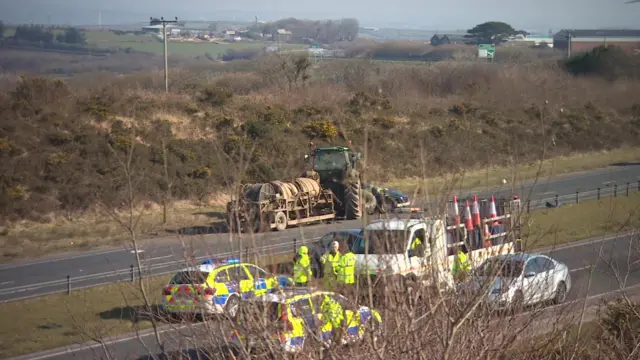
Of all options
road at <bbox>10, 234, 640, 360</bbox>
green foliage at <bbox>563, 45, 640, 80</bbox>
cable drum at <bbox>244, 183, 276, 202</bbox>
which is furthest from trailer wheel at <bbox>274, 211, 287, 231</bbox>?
green foliage at <bbox>563, 45, 640, 80</bbox>

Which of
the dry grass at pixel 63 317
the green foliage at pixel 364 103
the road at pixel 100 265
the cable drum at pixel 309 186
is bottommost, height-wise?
the road at pixel 100 265

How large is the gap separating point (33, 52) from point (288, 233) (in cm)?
6842

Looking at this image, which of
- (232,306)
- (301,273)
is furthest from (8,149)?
(232,306)

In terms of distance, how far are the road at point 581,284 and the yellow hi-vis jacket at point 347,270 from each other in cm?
135

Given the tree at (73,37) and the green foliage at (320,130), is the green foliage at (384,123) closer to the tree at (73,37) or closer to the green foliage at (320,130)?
the green foliage at (320,130)

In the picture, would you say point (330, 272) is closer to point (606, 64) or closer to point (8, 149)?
point (8, 149)

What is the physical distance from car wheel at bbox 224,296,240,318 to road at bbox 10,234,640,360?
0.24 m

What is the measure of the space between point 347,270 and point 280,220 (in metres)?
21.6

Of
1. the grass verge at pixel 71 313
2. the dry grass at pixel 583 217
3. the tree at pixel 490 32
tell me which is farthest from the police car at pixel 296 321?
the tree at pixel 490 32

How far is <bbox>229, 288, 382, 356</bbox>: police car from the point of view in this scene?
7.22 m

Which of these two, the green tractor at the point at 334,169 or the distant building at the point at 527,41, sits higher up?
the distant building at the point at 527,41

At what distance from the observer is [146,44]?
108 m

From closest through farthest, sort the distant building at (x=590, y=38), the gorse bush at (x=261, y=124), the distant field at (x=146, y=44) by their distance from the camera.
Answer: the gorse bush at (x=261, y=124) < the distant building at (x=590, y=38) < the distant field at (x=146, y=44)

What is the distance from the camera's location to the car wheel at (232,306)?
7637 millimetres
